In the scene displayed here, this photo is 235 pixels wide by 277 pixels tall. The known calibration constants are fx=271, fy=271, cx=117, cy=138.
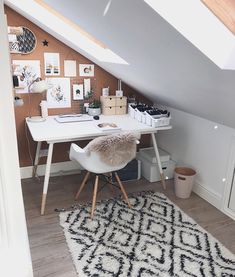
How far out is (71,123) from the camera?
280 cm

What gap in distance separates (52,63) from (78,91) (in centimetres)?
42

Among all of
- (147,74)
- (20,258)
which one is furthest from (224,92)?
(20,258)

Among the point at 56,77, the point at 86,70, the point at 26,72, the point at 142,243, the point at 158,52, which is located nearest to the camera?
the point at 158,52

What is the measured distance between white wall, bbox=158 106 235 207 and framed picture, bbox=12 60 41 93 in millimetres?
1625

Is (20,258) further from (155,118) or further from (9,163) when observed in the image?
(155,118)

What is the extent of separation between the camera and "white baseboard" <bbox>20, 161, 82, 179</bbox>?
3182mm

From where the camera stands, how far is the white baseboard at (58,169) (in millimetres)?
3182

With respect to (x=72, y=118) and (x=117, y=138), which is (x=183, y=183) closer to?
(x=117, y=138)

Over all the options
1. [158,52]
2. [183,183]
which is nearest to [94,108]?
[183,183]

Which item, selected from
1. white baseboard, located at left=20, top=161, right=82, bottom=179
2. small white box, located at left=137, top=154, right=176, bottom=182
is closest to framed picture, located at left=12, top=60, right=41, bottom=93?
white baseboard, located at left=20, top=161, right=82, bottom=179

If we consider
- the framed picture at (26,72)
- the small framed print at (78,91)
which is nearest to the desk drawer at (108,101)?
the small framed print at (78,91)

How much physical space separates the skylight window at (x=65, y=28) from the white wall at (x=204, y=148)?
105 cm

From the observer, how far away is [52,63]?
117 inches

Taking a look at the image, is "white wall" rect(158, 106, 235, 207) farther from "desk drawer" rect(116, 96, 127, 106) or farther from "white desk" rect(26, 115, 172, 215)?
"desk drawer" rect(116, 96, 127, 106)
